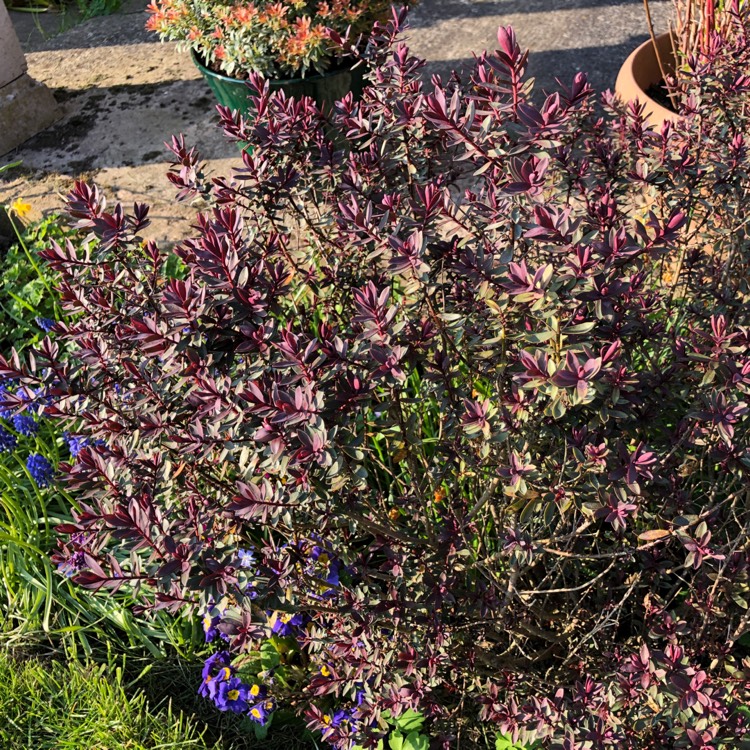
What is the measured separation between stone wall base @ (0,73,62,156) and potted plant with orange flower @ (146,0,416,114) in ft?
3.73

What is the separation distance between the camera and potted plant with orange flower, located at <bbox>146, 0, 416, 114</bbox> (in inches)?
133

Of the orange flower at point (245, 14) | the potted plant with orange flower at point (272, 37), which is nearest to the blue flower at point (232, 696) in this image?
the potted plant with orange flower at point (272, 37)

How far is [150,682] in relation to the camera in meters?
2.37

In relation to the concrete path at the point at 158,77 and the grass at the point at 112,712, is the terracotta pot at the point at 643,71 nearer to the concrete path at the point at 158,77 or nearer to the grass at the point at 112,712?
the concrete path at the point at 158,77

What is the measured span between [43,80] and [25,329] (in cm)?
243

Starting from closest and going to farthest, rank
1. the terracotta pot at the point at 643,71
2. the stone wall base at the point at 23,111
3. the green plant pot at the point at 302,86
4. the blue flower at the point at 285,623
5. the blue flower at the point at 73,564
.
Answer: the blue flower at the point at 73,564, the blue flower at the point at 285,623, the terracotta pot at the point at 643,71, the green plant pot at the point at 302,86, the stone wall base at the point at 23,111

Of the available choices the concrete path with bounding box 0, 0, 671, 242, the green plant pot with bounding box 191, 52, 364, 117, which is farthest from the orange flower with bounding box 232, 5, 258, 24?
the concrete path with bounding box 0, 0, 671, 242

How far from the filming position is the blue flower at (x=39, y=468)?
98.5 inches

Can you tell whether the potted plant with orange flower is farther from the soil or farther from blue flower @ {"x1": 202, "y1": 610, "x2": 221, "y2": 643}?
blue flower @ {"x1": 202, "y1": 610, "x2": 221, "y2": 643}

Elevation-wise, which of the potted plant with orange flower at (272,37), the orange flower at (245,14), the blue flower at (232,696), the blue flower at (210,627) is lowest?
the blue flower at (232,696)

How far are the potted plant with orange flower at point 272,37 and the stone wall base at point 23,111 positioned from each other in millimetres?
1137

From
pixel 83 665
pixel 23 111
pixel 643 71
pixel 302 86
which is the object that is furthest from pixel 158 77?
pixel 83 665

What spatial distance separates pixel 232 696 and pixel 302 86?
2.54 meters

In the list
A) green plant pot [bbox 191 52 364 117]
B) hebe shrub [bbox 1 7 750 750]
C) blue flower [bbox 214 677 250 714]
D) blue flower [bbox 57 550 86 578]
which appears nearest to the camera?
hebe shrub [bbox 1 7 750 750]
